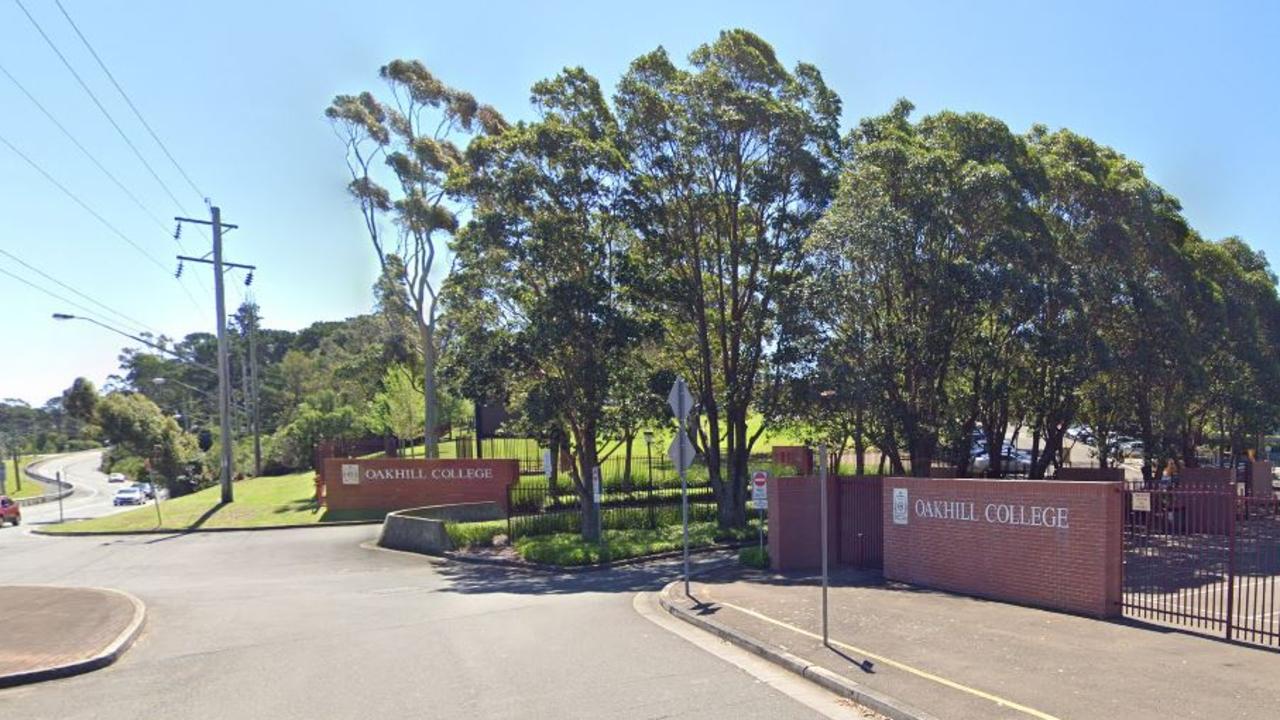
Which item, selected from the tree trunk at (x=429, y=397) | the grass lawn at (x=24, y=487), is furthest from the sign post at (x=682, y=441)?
the grass lawn at (x=24, y=487)

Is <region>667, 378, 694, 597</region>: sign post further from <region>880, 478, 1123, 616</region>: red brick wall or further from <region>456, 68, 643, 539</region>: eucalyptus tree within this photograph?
<region>456, 68, 643, 539</region>: eucalyptus tree

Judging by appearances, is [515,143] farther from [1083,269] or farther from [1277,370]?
[1277,370]

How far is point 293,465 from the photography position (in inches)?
2136

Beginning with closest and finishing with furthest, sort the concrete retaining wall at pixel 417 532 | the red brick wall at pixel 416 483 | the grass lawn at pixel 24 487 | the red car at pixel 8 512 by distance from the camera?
1. the concrete retaining wall at pixel 417 532
2. the red brick wall at pixel 416 483
3. the red car at pixel 8 512
4. the grass lawn at pixel 24 487

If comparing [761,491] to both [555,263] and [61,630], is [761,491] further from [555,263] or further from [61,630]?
[61,630]

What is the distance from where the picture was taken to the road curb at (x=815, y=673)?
7.24m

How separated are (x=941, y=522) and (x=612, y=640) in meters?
5.79

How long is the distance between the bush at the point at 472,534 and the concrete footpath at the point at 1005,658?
11451 mm

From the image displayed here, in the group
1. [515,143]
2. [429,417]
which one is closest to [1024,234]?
[515,143]

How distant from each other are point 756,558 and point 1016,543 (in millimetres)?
6457

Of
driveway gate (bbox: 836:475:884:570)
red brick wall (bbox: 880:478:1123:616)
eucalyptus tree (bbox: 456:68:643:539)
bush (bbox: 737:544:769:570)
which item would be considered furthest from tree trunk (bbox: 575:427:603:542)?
red brick wall (bbox: 880:478:1123:616)

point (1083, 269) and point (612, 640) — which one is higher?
point (1083, 269)

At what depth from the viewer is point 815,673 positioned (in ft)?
27.8

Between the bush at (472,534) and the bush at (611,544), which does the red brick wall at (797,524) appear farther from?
the bush at (472,534)
